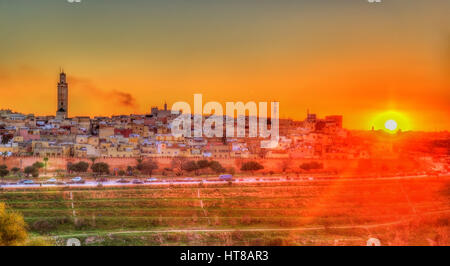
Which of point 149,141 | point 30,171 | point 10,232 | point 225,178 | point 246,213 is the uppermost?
point 149,141

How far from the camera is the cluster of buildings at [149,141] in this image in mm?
10359

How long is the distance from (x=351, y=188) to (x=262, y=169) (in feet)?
9.04

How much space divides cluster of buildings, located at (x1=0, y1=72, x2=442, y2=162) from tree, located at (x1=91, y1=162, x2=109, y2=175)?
1.03 m

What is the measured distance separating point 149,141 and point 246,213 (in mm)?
5631

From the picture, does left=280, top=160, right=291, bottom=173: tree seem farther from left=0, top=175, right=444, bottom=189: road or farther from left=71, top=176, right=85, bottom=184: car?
left=71, top=176, right=85, bottom=184: car

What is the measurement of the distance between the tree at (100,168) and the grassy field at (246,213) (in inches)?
78.5

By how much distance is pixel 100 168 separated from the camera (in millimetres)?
9117

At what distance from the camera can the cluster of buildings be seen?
10.4m

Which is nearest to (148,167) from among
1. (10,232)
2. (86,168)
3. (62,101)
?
→ (86,168)

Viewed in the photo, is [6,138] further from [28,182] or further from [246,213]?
[246,213]

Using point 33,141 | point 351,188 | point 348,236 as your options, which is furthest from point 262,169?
point 33,141

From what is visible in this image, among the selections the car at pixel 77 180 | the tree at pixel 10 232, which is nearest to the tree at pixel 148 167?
the car at pixel 77 180

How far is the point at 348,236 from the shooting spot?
547 centimetres

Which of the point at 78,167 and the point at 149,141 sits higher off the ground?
the point at 149,141
